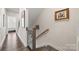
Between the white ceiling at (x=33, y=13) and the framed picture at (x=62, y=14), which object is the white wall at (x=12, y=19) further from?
the framed picture at (x=62, y=14)

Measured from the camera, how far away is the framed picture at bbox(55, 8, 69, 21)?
4.48 feet

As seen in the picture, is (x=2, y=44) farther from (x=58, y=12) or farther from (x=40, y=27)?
(x=58, y=12)

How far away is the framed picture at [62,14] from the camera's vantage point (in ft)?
4.48

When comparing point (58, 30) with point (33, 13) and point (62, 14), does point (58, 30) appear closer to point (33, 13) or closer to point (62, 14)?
point (62, 14)

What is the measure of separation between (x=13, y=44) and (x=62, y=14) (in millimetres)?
805

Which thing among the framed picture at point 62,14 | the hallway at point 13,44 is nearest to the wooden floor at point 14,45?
the hallway at point 13,44

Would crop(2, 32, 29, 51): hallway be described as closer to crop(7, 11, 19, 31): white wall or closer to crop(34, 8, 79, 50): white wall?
crop(7, 11, 19, 31): white wall

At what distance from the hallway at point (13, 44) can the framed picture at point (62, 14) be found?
0.63 m

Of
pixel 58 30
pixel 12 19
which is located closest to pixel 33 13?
pixel 12 19

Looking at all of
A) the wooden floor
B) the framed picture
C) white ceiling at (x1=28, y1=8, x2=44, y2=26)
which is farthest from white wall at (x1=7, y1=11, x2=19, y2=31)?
the framed picture

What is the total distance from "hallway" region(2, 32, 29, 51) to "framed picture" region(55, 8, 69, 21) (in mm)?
632
